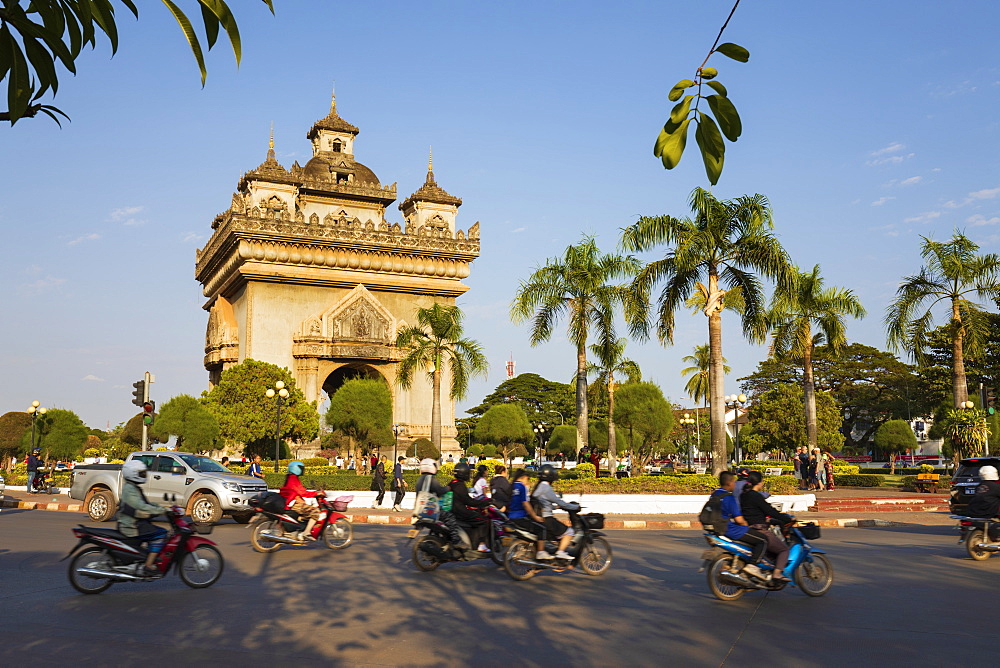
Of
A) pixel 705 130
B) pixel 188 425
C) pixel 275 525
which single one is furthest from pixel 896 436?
pixel 705 130

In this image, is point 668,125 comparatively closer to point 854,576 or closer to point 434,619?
point 434,619

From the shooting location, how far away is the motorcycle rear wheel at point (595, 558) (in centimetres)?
1182

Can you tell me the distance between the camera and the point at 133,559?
→ 399 inches

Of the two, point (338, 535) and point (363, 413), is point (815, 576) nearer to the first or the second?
point (338, 535)

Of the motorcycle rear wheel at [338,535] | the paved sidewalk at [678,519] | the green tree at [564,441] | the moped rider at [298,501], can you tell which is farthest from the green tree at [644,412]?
the moped rider at [298,501]

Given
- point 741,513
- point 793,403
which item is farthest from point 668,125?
point 793,403

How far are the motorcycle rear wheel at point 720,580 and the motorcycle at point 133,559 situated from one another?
574 centimetres

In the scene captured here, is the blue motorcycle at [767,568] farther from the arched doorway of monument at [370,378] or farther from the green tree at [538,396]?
the green tree at [538,396]

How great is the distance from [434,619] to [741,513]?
3.76m

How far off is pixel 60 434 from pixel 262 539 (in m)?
48.4

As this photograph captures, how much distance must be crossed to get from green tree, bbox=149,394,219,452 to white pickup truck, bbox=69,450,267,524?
72.2 feet

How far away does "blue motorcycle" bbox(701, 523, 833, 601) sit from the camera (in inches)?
387

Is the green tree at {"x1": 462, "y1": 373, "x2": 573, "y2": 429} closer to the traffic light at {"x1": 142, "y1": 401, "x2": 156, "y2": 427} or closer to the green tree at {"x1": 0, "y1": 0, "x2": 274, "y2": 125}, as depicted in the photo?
the traffic light at {"x1": 142, "y1": 401, "x2": 156, "y2": 427}

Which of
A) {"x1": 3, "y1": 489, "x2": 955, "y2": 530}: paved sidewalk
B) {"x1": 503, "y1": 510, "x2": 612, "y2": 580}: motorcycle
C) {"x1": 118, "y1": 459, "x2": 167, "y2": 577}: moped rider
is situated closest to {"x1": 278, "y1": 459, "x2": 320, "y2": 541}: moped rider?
{"x1": 118, "y1": 459, "x2": 167, "y2": 577}: moped rider
